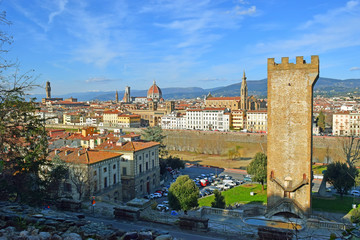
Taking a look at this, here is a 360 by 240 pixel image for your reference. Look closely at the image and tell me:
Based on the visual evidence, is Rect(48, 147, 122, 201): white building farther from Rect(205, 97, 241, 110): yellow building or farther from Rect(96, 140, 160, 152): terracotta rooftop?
Rect(205, 97, 241, 110): yellow building

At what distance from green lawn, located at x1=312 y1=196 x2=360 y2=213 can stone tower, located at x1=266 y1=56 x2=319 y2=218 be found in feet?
15.6

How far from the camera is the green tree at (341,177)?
69.9ft

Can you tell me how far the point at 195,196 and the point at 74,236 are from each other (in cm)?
1455

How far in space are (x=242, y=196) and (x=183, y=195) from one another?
6.20 meters

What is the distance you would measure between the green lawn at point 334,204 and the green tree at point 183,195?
7209mm

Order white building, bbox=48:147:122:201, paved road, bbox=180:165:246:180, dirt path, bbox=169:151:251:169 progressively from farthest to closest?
dirt path, bbox=169:151:251:169 < paved road, bbox=180:165:246:180 < white building, bbox=48:147:122:201

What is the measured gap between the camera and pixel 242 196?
75.6ft

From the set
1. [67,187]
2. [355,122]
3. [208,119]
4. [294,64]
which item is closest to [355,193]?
[294,64]

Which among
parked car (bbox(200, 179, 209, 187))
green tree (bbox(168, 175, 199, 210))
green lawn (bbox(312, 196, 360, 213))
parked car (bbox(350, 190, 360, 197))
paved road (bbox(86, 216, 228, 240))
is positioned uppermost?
paved road (bbox(86, 216, 228, 240))

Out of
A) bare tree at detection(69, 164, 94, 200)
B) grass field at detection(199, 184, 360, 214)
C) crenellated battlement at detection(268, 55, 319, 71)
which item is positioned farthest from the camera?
bare tree at detection(69, 164, 94, 200)

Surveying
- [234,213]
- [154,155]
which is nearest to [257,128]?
[154,155]

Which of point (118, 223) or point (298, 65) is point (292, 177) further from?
point (118, 223)

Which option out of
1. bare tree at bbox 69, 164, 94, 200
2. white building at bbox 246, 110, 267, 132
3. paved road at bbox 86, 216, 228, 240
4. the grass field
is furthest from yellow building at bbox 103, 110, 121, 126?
paved road at bbox 86, 216, 228, 240

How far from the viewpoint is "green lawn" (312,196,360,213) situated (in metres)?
18.4
